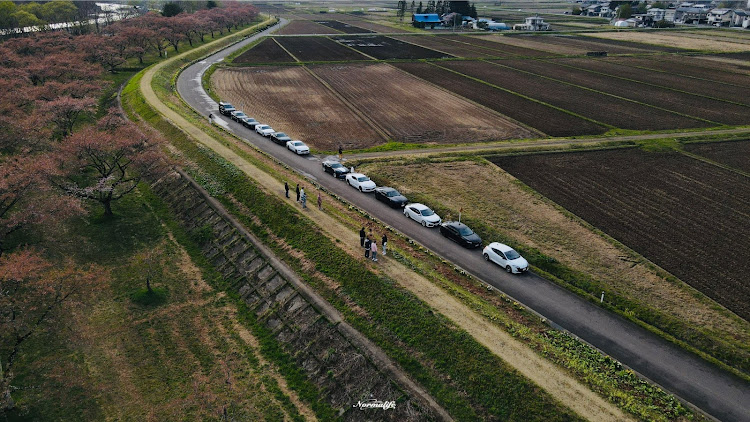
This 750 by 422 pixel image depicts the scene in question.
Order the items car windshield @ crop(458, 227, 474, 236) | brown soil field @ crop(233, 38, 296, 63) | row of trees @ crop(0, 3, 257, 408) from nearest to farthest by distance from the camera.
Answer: row of trees @ crop(0, 3, 257, 408) < car windshield @ crop(458, 227, 474, 236) < brown soil field @ crop(233, 38, 296, 63)

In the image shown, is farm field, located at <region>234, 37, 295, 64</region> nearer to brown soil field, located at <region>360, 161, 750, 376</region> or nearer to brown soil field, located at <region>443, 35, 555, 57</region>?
brown soil field, located at <region>443, 35, 555, 57</region>

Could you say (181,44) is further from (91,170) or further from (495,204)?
(495,204)

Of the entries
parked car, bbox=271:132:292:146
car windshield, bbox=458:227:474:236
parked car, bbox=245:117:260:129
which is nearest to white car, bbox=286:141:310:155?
parked car, bbox=271:132:292:146

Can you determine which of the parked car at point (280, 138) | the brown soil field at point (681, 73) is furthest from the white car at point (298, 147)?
the brown soil field at point (681, 73)

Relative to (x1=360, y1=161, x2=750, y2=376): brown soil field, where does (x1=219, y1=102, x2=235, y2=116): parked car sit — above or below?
above

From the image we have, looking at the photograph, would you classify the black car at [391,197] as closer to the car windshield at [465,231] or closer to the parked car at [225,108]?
the car windshield at [465,231]

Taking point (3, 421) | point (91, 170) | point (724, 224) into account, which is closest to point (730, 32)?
point (724, 224)
